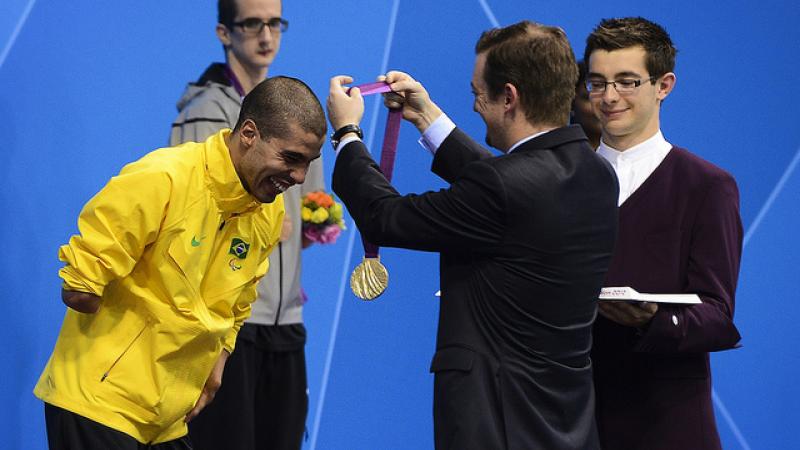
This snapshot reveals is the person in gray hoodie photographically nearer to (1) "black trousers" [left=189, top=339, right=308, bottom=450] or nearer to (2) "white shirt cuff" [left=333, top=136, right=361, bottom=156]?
(1) "black trousers" [left=189, top=339, right=308, bottom=450]

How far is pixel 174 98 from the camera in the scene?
513cm

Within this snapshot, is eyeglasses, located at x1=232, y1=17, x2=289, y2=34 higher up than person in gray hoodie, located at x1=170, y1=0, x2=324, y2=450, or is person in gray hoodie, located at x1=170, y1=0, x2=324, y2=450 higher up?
eyeglasses, located at x1=232, y1=17, x2=289, y2=34

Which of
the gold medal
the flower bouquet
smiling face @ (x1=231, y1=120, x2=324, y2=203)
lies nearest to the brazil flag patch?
smiling face @ (x1=231, y1=120, x2=324, y2=203)

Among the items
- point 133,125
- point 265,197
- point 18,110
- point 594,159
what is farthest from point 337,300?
point 594,159

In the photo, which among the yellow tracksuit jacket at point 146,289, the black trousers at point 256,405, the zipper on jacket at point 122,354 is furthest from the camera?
the black trousers at point 256,405

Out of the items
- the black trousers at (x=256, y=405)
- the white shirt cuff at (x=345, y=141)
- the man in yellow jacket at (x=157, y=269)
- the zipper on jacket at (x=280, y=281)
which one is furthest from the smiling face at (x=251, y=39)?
the white shirt cuff at (x=345, y=141)

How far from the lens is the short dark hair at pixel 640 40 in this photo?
3.51 metres

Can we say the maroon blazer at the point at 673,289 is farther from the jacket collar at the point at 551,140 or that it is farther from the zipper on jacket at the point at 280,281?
the zipper on jacket at the point at 280,281

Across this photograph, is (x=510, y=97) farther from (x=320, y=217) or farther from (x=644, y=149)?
(x=320, y=217)

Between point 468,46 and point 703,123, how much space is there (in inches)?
50.6

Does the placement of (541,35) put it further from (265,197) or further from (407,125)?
(407,125)

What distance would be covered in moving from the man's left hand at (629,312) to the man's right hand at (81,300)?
4.41 ft

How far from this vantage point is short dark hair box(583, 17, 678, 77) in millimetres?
3514

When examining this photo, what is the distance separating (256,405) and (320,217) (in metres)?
0.76
